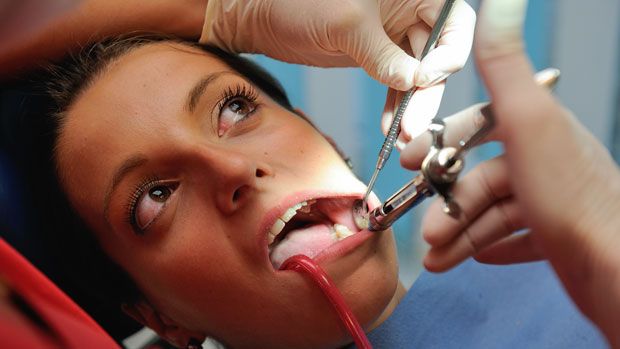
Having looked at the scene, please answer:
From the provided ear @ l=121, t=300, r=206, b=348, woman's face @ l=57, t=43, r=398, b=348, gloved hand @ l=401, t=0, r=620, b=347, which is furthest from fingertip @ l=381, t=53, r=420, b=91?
ear @ l=121, t=300, r=206, b=348

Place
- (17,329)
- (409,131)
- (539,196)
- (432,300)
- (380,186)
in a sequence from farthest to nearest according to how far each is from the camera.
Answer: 1. (380,186)
2. (432,300)
3. (409,131)
4. (17,329)
5. (539,196)

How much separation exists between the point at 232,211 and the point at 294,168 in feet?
0.41

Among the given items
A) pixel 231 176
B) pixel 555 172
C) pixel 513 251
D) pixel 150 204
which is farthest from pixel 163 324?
pixel 555 172

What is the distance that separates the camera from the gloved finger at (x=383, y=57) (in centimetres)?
104

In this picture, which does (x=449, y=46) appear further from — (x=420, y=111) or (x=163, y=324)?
(x=163, y=324)

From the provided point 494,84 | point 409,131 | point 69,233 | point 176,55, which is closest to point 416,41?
point 409,131

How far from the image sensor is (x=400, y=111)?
3.25 feet

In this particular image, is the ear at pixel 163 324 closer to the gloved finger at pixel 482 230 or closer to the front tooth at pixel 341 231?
the front tooth at pixel 341 231

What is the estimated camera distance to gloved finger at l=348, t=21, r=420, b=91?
1.04m

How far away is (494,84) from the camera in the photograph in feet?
2.10

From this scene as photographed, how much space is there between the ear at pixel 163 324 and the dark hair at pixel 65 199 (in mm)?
22

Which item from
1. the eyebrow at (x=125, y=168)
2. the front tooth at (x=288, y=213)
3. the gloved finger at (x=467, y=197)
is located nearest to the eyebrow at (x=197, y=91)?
the eyebrow at (x=125, y=168)

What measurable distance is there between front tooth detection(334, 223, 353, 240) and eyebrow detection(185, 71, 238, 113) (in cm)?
31

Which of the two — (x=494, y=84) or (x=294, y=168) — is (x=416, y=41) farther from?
(x=494, y=84)
